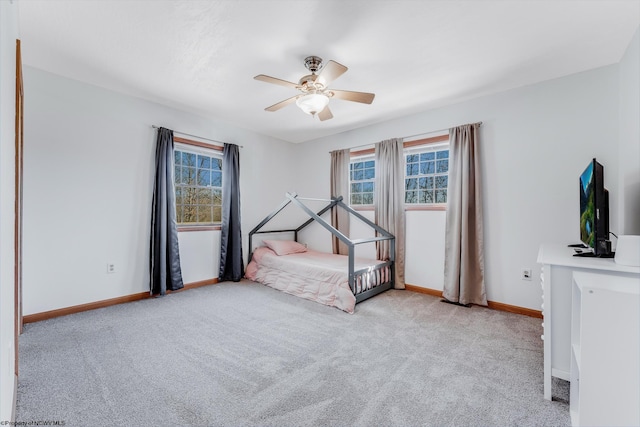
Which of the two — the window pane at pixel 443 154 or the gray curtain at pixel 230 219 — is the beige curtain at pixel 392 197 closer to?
the window pane at pixel 443 154

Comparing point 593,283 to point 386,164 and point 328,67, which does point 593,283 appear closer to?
point 328,67

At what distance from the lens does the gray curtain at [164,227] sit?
135 inches

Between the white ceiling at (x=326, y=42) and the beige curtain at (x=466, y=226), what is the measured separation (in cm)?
62

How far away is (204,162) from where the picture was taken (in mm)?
4164

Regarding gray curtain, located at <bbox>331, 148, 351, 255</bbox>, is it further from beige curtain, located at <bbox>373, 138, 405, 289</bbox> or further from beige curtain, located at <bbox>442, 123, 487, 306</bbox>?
beige curtain, located at <bbox>442, 123, 487, 306</bbox>

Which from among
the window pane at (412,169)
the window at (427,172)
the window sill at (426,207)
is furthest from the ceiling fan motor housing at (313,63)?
the window sill at (426,207)

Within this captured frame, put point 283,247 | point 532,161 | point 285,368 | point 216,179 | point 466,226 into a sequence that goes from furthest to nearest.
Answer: point 283,247 → point 216,179 → point 466,226 → point 532,161 → point 285,368

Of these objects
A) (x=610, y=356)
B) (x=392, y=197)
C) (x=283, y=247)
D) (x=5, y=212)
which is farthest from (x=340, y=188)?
(x=5, y=212)

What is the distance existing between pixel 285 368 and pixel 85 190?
2.87 meters

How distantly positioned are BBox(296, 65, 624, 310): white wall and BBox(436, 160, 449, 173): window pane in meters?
0.43

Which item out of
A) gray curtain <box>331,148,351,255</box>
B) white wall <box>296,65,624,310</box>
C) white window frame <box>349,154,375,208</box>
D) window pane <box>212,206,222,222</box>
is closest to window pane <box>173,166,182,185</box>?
window pane <box>212,206,222,222</box>

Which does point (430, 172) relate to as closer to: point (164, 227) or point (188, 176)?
point (188, 176)

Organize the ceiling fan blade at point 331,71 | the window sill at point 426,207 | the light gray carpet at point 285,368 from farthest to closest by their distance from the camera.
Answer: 1. the window sill at point 426,207
2. the ceiling fan blade at point 331,71
3. the light gray carpet at point 285,368

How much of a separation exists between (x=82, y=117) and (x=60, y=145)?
0.38 meters
